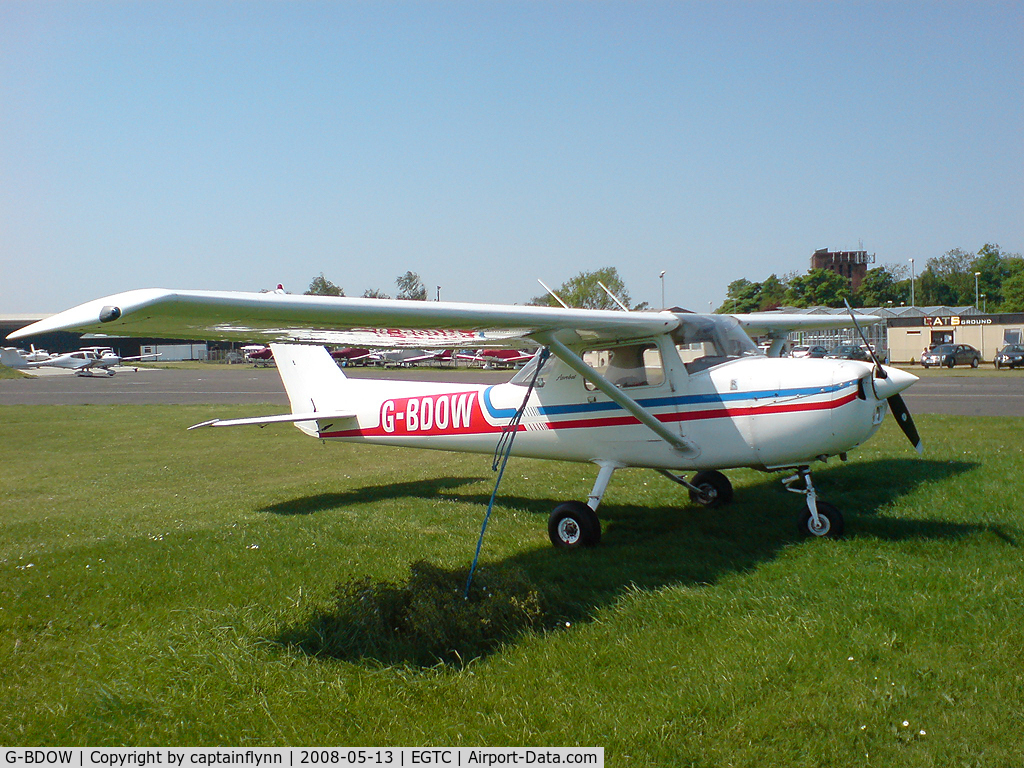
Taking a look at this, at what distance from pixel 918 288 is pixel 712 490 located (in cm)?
11787

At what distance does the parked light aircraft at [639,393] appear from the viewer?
221 inches

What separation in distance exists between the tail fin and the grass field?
1.42 metres

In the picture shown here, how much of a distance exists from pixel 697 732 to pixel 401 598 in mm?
2117

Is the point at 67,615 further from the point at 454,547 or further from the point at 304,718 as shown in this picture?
the point at 454,547

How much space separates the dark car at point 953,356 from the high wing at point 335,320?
43.0 meters

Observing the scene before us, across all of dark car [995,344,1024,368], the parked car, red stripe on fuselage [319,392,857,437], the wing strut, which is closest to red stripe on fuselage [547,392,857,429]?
red stripe on fuselage [319,392,857,437]

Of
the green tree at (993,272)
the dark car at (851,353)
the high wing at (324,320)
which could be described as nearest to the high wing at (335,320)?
the high wing at (324,320)

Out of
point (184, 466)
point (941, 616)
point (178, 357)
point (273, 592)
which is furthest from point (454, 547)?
point (178, 357)

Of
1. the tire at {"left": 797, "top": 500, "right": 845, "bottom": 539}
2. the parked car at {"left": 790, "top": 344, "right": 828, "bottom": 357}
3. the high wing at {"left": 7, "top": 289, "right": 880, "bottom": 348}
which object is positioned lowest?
the parked car at {"left": 790, "top": 344, "right": 828, "bottom": 357}

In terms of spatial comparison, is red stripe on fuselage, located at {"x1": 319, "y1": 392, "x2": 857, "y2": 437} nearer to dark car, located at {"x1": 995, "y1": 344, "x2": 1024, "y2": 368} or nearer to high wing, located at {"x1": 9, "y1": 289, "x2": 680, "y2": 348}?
high wing, located at {"x1": 9, "y1": 289, "x2": 680, "y2": 348}

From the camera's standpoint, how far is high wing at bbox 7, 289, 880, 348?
3.56 meters

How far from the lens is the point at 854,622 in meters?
4.27

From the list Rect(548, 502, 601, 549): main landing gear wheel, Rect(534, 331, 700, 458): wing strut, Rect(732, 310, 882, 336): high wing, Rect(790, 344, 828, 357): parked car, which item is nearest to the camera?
Rect(534, 331, 700, 458): wing strut

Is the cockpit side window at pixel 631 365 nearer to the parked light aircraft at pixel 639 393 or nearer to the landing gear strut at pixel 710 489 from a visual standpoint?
the parked light aircraft at pixel 639 393
